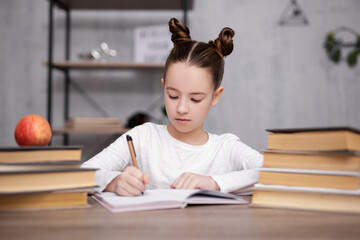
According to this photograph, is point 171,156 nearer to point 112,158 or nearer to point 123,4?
point 112,158

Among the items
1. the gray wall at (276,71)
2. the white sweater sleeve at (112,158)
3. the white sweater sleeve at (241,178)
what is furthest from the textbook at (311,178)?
the gray wall at (276,71)

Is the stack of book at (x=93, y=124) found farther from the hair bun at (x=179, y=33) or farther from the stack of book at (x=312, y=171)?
the stack of book at (x=312, y=171)

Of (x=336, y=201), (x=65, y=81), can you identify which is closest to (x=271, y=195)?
→ (x=336, y=201)

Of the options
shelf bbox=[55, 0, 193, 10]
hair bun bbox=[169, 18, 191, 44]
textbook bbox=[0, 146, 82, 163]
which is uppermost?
shelf bbox=[55, 0, 193, 10]

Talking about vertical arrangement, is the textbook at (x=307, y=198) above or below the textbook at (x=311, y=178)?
below

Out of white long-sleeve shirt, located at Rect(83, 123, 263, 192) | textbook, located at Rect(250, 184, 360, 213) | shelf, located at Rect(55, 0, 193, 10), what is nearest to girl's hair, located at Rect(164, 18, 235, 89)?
white long-sleeve shirt, located at Rect(83, 123, 263, 192)

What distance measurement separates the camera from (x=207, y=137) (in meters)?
1.29

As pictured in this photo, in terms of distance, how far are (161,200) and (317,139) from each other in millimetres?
323

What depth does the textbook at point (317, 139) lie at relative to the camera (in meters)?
0.68

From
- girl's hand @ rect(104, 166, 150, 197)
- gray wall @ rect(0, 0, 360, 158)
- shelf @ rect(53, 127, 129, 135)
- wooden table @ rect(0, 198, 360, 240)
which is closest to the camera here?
wooden table @ rect(0, 198, 360, 240)

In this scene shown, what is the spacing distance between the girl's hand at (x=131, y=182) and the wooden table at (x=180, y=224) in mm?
109

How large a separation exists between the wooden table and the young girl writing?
0.58ft

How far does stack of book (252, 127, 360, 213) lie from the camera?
0.69 meters

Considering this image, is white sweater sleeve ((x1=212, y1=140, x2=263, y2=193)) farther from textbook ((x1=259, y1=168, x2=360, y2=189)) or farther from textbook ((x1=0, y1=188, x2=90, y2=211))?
textbook ((x1=0, y1=188, x2=90, y2=211))
